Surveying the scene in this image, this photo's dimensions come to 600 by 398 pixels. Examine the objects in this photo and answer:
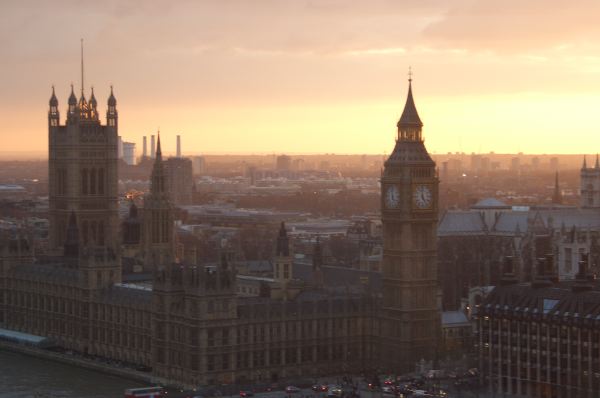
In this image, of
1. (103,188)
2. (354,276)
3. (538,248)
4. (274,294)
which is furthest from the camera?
(103,188)

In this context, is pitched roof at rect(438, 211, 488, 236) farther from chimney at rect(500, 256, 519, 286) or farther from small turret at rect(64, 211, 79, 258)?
chimney at rect(500, 256, 519, 286)

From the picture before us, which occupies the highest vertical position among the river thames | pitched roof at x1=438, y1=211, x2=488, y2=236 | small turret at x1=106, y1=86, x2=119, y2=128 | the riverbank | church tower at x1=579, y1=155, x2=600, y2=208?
small turret at x1=106, y1=86, x2=119, y2=128

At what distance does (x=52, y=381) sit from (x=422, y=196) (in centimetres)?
2319

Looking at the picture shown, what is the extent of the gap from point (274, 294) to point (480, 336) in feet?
53.6

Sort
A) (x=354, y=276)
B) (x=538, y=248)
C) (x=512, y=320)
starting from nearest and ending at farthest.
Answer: (x=512, y=320), (x=354, y=276), (x=538, y=248)

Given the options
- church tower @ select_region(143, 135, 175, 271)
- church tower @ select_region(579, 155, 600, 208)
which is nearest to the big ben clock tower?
church tower @ select_region(143, 135, 175, 271)

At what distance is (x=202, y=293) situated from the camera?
3349 inches

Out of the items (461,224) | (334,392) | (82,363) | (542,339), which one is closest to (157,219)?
(82,363)

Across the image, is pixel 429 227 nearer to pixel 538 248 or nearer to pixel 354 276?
pixel 354 276

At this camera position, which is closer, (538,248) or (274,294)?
(274,294)

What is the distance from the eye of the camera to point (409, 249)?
90.4 m

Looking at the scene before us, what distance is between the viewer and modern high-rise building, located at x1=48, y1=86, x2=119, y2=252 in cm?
13400

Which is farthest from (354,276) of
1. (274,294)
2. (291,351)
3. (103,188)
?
(103,188)

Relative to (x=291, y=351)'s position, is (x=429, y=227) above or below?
above
